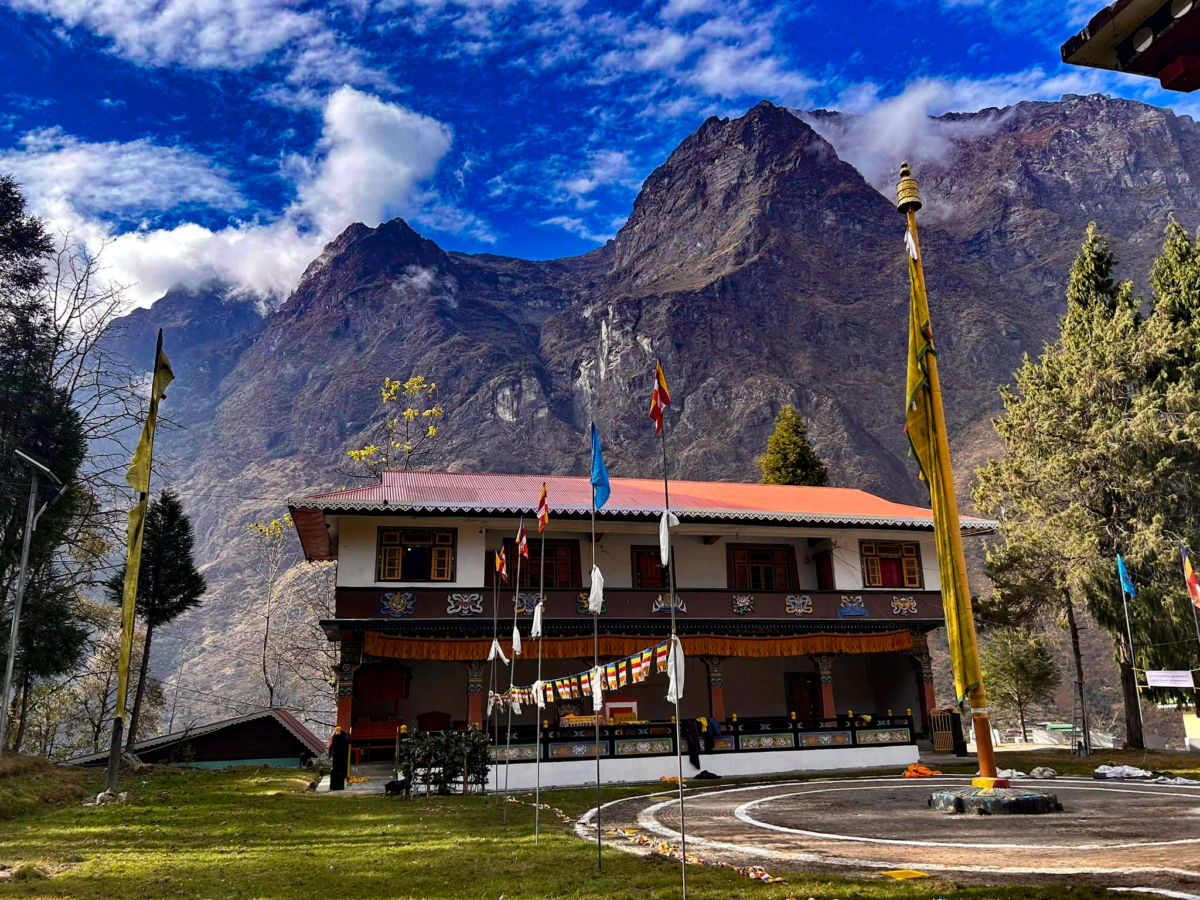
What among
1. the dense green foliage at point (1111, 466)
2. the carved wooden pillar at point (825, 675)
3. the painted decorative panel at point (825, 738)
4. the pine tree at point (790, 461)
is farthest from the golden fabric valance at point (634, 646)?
the pine tree at point (790, 461)

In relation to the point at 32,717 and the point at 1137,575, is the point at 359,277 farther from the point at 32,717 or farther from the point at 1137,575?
the point at 1137,575

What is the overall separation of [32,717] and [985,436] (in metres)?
94.6

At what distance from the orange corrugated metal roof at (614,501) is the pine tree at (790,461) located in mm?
12078

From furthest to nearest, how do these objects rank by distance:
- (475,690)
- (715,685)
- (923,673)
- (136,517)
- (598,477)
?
(923,673), (715,685), (475,690), (136,517), (598,477)

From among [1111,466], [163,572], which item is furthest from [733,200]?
[163,572]

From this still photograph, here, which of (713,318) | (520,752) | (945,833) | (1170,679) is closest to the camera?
(945,833)

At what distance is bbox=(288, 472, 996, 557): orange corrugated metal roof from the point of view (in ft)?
79.5

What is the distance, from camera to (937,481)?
1405cm

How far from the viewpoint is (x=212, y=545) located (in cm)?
13438

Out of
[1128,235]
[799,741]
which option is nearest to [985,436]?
[1128,235]

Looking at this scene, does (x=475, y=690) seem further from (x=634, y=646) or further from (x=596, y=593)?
(x=596, y=593)

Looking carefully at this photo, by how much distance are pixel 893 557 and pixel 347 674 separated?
A: 1802 centimetres

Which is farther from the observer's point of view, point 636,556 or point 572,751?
point 636,556

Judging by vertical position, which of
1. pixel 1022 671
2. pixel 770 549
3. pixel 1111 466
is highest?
pixel 1111 466
